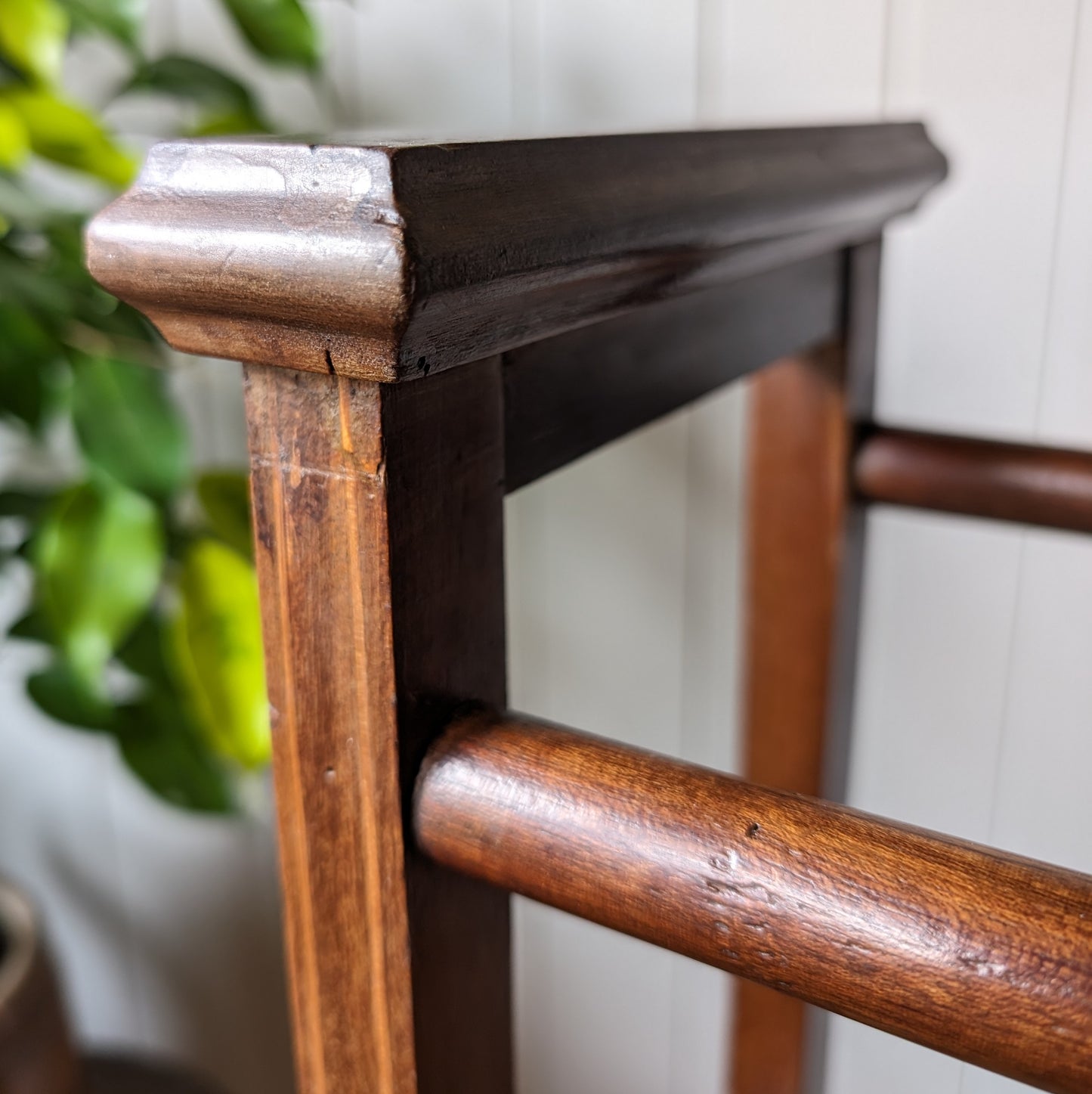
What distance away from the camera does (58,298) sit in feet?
2.31

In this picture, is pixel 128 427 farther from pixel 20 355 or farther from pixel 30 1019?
pixel 30 1019

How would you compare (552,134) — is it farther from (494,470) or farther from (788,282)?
(788,282)

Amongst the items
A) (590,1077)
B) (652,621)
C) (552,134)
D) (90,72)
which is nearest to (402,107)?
(90,72)

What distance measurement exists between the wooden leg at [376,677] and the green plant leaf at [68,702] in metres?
0.51

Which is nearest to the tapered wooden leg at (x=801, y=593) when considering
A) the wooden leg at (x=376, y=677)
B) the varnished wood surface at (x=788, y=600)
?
the varnished wood surface at (x=788, y=600)

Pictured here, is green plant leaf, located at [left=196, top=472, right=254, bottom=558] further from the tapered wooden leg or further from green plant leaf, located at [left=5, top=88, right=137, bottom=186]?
the tapered wooden leg

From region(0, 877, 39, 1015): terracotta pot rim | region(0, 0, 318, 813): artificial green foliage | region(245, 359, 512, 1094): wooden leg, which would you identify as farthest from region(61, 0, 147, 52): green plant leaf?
region(0, 877, 39, 1015): terracotta pot rim

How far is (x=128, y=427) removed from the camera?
0.71m

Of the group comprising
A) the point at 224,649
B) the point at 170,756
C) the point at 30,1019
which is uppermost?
the point at 224,649

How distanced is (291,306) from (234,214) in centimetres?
3

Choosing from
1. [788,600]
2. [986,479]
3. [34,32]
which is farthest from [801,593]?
[34,32]

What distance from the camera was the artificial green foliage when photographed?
71 centimetres

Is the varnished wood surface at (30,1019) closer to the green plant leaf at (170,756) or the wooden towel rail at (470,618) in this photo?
the green plant leaf at (170,756)

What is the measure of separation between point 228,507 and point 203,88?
10.8 inches
